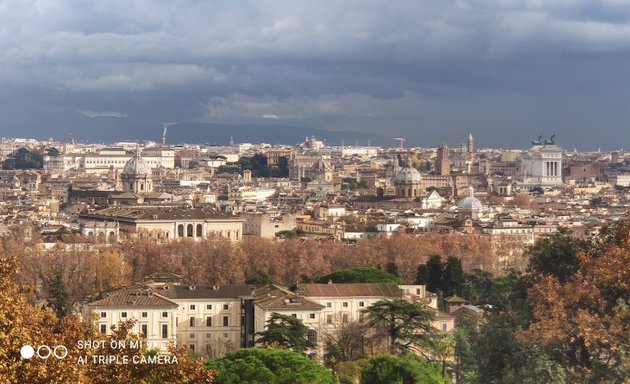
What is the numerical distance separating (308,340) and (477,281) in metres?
15.1

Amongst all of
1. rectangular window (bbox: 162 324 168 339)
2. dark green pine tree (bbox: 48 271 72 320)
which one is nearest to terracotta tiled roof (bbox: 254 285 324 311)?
rectangular window (bbox: 162 324 168 339)

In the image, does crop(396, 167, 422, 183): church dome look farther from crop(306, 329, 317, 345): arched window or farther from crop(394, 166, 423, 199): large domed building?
crop(306, 329, 317, 345): arched window

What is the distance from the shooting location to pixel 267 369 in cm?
2312

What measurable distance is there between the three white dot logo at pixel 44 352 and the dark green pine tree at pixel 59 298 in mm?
20087

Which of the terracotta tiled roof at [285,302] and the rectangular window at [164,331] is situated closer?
the terracotta tiled roof at [285,302]

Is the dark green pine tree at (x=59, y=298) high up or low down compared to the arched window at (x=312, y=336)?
up

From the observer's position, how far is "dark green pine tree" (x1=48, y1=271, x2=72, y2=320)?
3413 centimetres

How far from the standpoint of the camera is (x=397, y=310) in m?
30.8

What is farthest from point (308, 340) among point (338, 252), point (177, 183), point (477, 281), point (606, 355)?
point (177, 183)

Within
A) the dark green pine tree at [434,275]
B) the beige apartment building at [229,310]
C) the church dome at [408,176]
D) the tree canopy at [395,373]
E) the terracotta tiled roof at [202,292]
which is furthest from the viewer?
the church dome at [408,176]

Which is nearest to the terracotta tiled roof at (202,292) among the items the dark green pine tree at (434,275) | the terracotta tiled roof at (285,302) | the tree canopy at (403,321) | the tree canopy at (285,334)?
the terracotta tiled roof at (285,302)

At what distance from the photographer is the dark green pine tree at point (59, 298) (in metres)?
34.1

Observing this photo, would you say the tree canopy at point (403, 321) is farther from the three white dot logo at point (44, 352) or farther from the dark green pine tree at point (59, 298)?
the three white dot logo at point (44, 352)

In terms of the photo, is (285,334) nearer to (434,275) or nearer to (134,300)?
(134,300)
